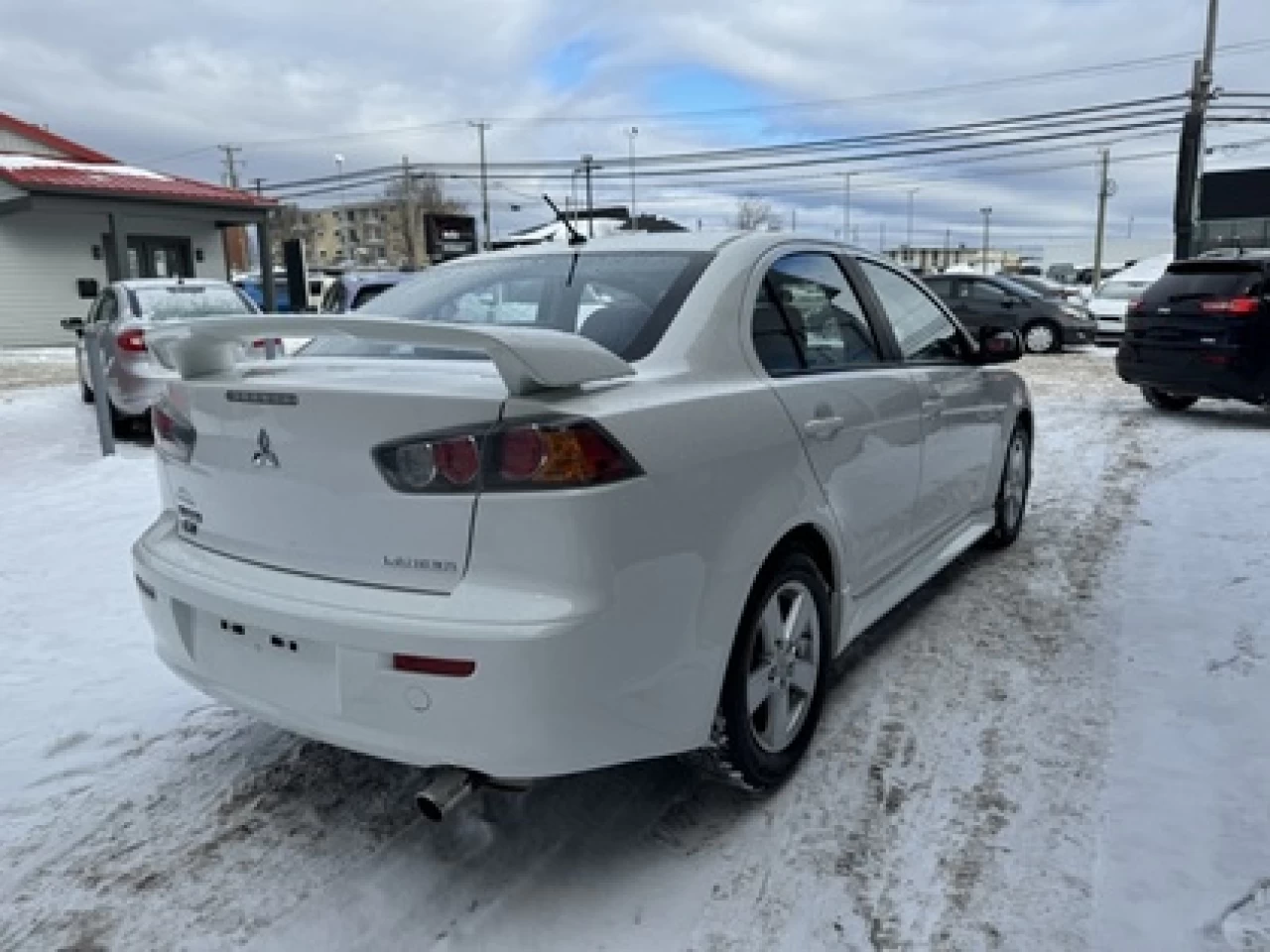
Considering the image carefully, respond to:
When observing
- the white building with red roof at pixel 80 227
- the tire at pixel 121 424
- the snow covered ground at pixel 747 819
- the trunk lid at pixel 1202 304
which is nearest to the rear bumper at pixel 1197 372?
the trunk lid at pixel 1202 304

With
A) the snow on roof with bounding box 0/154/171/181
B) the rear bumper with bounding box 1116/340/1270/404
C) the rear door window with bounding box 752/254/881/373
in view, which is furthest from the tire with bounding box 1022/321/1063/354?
the snow on roof with bounding box 0/154/171/181

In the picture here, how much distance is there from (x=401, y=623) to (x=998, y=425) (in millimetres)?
3580

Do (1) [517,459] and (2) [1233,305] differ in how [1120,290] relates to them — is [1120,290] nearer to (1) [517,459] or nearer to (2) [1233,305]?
(2) [1233,305]

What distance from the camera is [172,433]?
8.87 ft

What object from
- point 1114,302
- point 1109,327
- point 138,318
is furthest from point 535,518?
point 1114,302

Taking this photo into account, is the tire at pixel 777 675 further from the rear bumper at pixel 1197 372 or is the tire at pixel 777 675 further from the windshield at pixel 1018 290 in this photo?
the windshield at pixel 1018 290

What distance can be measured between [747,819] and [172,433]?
1.92 m

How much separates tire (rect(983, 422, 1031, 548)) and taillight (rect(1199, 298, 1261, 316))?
4.69 meters

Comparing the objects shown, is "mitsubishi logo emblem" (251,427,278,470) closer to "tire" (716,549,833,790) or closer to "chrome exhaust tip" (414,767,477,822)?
"chrome exhaust tip" (414,767,477,822)

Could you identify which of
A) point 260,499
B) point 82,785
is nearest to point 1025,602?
point 260,499

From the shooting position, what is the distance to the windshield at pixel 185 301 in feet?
30.4

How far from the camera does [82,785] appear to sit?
114 inches

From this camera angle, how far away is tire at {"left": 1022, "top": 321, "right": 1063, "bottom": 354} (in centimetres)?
1742

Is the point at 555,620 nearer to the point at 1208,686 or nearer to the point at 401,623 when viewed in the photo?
the point at 401,623
